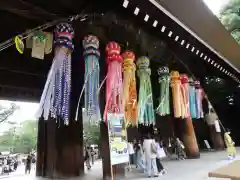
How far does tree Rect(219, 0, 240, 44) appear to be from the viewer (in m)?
8.66

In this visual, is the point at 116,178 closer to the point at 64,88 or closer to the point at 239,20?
the point at 64,88

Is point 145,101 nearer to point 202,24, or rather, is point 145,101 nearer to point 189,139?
point 202,24

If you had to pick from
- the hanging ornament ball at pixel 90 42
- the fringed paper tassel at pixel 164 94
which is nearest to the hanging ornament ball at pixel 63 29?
the hanging ornament ball at pixel 90 42

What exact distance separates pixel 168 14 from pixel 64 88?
5.36 feet

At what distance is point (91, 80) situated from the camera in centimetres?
260

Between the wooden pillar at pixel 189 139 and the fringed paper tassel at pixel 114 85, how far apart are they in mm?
3521

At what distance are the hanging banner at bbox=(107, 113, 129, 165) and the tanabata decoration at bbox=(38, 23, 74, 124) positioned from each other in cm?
52

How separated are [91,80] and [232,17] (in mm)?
8761

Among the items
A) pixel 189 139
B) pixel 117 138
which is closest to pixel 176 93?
pixel 117 138

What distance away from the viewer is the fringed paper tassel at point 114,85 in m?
2.67

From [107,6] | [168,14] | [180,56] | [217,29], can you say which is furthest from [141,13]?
[180,56]

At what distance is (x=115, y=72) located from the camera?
277 cm

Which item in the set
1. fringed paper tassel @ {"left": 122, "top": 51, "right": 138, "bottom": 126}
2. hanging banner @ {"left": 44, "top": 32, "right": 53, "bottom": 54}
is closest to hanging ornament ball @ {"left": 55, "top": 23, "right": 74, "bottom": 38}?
hanging banner @ {"left": 44, "top": 32, "right": 53, "bottom": 54}

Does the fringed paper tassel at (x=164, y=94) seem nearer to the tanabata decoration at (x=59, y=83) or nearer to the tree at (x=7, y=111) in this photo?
the tanabata decoration at (x=59, y=83)
